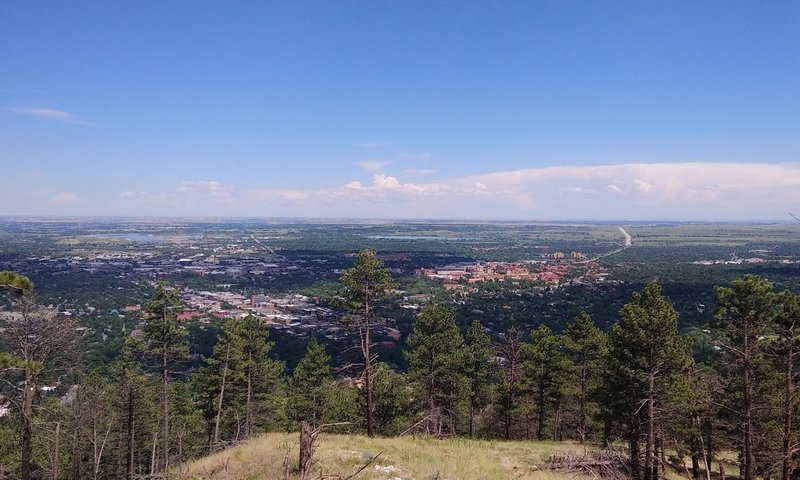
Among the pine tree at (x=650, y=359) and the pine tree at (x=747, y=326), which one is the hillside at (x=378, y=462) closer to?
the pine tree at (x=650, y=359)

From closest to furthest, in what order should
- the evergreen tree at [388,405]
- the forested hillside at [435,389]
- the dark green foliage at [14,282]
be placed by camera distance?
the dark green foliage at [14,282]
the forested hillside at [435,389]
the evergreen tree at [388,405]

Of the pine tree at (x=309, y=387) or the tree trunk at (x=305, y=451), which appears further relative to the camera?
the pine tree at (x=309, y=387)

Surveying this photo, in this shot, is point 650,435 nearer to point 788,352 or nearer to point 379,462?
point 788,352

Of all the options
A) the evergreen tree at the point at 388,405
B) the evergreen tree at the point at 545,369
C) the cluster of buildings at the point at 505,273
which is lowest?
the cluster of buildings at the point at 505,273

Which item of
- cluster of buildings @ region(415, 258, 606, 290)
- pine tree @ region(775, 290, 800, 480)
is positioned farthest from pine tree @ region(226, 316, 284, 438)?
cluster of buildings @ region(415, 258, 606, 290)

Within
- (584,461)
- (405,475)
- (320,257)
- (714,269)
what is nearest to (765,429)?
(584,461)

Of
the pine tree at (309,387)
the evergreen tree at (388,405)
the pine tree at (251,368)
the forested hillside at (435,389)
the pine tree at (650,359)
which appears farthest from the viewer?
the pine tree at (309,387)

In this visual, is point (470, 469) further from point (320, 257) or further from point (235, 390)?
point (320, 257)

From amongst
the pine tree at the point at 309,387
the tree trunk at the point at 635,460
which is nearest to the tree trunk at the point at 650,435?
the tree trunk at the point at 635,460
